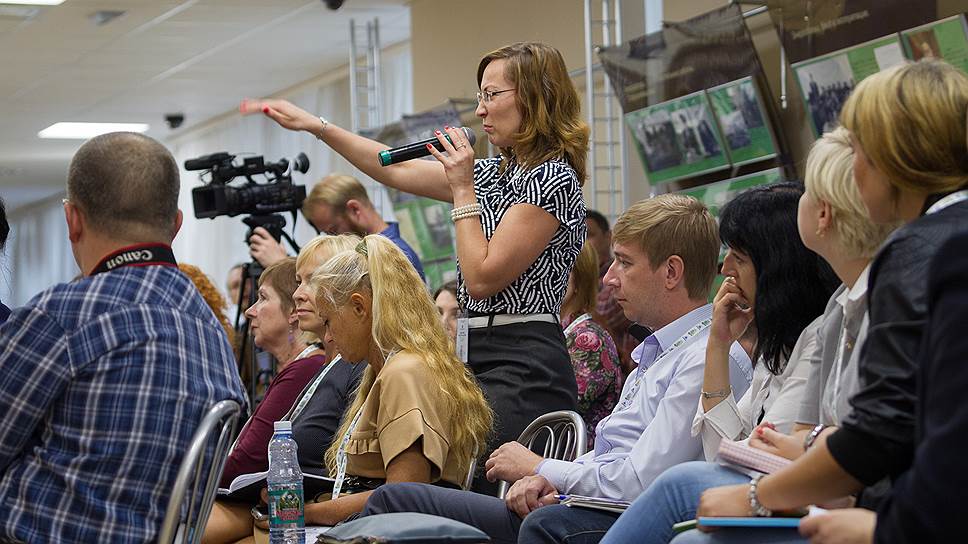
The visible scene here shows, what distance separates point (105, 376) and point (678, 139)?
12.5 ft

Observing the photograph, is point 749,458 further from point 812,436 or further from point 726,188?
point 726,188

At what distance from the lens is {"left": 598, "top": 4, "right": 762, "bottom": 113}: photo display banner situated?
4.92 meters

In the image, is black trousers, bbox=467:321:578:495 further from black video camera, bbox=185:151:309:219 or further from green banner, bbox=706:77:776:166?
green banner, bbox=706:77:776:166

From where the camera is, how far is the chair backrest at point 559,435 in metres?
2.62

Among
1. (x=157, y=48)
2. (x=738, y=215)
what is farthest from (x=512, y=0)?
(x=738, y=215)

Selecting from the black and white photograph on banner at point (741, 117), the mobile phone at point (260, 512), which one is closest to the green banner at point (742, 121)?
the black and white photograph on banner at point (741, 117)

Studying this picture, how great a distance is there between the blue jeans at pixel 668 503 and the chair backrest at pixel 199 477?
2.13ft

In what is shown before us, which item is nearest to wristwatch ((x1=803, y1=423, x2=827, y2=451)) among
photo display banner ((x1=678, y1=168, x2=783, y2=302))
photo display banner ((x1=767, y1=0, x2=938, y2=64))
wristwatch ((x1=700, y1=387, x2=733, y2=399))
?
wristwatch ((x1=700, y1=387, x2=733, y2=399))

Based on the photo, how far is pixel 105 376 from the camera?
6.05 ft

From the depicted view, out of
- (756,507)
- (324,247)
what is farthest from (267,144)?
(756,507)

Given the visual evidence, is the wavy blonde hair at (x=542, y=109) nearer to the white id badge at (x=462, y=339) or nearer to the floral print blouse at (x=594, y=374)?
the white id badge at (x=462, y=339)

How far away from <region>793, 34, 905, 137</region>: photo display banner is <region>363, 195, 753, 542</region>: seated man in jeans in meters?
1.63

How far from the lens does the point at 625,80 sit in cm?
541

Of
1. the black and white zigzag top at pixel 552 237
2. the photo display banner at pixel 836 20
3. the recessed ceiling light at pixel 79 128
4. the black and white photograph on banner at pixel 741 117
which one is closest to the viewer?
the black and white zigzag top at pixel 552 237
